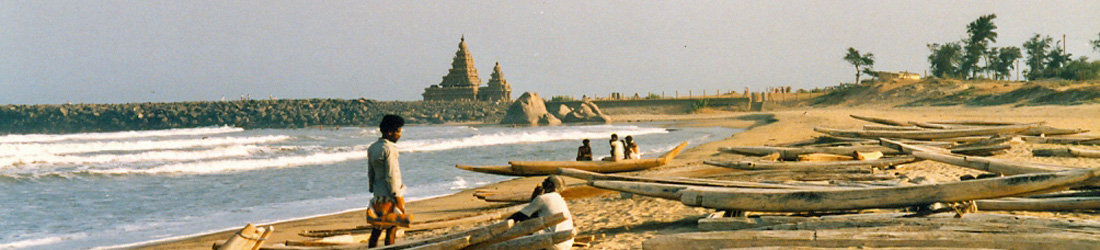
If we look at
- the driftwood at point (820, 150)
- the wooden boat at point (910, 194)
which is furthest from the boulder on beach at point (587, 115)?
the wooden boat at point (910, 194)

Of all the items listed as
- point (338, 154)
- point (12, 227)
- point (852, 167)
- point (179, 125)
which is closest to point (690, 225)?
point (852, 167)

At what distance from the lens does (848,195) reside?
530cm

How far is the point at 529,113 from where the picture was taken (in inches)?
2365

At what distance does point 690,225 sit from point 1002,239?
279 cm

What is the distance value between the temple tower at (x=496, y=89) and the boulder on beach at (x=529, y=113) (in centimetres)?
2865

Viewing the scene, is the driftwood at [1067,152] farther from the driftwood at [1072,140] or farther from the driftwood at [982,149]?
the driftwood at [1072,140]

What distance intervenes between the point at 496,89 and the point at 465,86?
3844mm

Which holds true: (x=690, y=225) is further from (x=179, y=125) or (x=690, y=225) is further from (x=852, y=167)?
(x=179, y=125)

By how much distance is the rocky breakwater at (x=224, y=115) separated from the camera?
77750 mm

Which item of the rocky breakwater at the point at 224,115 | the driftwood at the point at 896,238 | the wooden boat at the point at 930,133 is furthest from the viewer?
the rocky breakwater at the point at 224,115

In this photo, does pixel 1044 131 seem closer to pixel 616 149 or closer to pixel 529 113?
pixel 616 149

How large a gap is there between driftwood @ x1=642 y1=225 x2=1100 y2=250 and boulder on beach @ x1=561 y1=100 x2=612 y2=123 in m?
54.0

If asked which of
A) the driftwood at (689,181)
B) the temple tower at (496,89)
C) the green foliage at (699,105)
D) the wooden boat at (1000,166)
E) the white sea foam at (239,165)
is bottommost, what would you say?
the white sea foam at (239,165)

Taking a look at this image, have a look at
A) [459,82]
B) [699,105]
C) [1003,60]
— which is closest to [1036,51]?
[1003,60]
